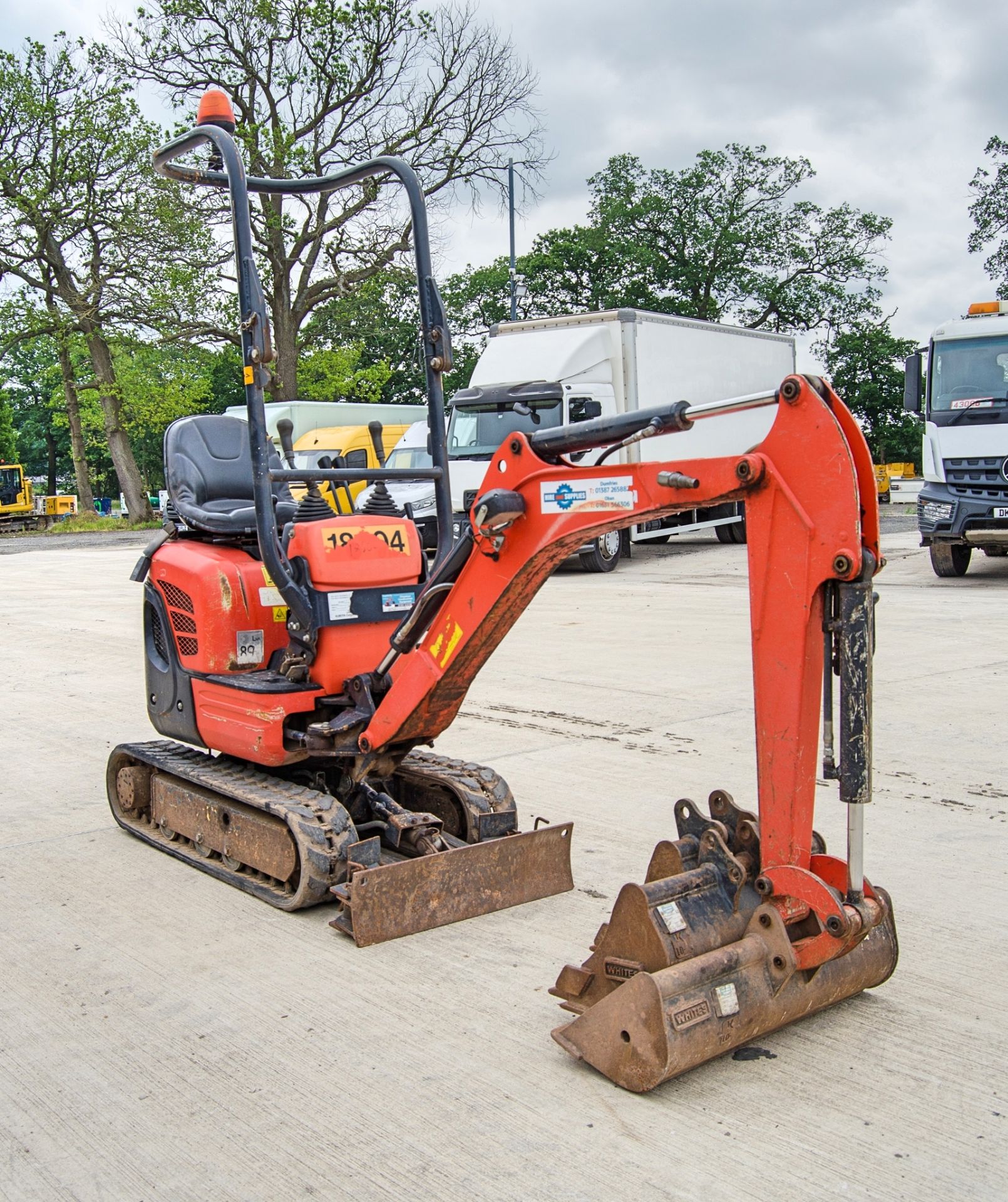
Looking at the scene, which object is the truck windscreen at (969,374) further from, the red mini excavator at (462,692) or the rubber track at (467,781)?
the rubber track at (467,781)

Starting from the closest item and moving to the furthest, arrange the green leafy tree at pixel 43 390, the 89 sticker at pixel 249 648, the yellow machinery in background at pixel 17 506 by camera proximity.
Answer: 1. the 89 sticker at pixel 249 648
2. the green leafy tree at pixel 43 390
3. the yellow machinery in background at pixel 17 506

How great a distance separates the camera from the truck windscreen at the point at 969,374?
15.4m

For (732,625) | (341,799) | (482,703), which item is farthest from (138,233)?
(341,799)

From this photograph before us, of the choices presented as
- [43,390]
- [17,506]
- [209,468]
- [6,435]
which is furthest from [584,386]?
[43,390]

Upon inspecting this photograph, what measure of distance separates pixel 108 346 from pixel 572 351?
25736 mm

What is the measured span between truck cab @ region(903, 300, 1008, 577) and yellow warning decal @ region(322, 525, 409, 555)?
1165 cm

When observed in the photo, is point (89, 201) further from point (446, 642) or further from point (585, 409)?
point (446, 642)

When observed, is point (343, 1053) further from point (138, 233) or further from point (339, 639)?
point (138, 233)

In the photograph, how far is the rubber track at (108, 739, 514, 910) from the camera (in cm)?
467

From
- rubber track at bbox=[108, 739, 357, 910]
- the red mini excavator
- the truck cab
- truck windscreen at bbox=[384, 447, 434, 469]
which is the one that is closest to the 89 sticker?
the red mini excavator

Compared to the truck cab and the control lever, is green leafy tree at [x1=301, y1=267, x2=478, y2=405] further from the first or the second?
the control lever

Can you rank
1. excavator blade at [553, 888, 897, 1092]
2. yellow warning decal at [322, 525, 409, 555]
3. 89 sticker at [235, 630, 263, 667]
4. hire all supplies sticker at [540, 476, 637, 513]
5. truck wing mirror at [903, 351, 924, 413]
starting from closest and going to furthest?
excavator blade at [553, 888, 897, 1092], hire all supplies sticker at [540, 476, 637, 513], yellow warning decal at [322, 525, 409, 555], 89 sticker at [235, 630, 263, 667], truck wing mirror at [903, 351, 924, 413]

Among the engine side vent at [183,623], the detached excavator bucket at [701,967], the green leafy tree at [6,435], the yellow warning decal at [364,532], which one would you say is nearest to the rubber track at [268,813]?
the engine side vent at [183,623]

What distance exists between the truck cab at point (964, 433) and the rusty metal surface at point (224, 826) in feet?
39.2
